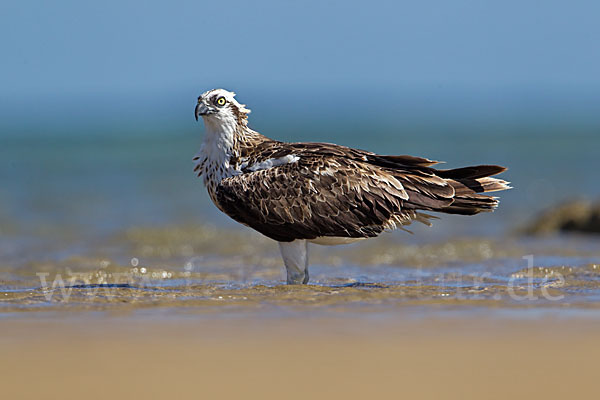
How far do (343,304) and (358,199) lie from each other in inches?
61.4

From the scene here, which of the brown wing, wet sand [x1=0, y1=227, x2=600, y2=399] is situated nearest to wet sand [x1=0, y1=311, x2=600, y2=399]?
wet sand [x1=0, y1=227, x2=600, y2=399]

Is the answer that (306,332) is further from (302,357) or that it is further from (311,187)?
(311,187)

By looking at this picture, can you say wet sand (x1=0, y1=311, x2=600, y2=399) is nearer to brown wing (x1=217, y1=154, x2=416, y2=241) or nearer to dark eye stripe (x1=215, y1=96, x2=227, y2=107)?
brown wing (x1=217, y1=154, x2=416, y2=241)

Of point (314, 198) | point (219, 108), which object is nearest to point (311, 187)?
point (314, 198)

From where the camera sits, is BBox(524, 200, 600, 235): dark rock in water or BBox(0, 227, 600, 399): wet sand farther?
BBox(524, 200, 600, 235): dark rock in water

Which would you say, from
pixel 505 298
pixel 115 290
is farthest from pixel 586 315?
pixel 115 290

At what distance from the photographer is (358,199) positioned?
28.9 ft

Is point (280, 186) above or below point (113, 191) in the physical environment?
below

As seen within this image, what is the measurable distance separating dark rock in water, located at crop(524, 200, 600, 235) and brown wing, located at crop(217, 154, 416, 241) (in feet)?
22.0

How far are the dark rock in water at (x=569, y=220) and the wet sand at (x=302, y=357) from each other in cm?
826

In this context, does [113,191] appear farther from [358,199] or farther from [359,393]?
[359,393]

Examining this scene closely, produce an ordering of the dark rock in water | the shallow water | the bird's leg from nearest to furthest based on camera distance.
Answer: the shallow water → the bird's leg → the dark rock in water

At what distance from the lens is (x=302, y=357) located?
223 inches

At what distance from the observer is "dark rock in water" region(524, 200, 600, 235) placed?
14680 mm
